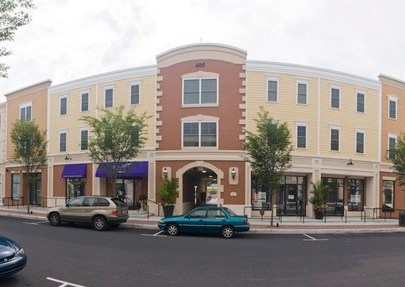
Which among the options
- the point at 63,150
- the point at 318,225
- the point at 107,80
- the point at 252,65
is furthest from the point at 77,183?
the point at 318,225

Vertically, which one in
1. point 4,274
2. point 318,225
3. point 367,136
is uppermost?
point 367,136

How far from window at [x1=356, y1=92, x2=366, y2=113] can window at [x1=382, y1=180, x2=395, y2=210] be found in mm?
6170

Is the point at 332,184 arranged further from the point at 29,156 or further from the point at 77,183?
the point at 29,156

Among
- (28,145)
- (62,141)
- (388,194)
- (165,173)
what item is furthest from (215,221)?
(388,194)

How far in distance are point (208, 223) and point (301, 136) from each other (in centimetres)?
1307

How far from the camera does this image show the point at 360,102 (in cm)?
2970

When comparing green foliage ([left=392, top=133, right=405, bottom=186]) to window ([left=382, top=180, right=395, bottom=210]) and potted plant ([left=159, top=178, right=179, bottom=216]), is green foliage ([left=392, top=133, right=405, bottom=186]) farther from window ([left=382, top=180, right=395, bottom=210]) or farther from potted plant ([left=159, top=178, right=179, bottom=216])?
potted plant ([left=159, top=178, right=179, bottom=216])

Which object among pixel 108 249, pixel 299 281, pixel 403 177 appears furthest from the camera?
pixel 403 177

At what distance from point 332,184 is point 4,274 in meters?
26.0

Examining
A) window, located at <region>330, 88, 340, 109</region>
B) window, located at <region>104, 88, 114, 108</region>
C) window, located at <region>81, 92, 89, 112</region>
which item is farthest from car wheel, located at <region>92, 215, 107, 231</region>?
window, located at <region>330, 88, 340, 109</region>

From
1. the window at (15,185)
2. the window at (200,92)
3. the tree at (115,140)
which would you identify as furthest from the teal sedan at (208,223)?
the window at (15,185)

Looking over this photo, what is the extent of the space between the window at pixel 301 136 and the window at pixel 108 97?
14.0m

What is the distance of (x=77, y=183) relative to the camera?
102ft

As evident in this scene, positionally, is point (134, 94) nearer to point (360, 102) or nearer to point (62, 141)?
point (62, 141)
